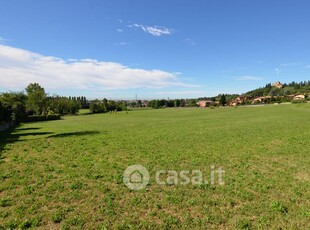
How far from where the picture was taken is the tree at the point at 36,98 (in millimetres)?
84812

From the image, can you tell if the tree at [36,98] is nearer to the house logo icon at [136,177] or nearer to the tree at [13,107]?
the tree at [13,107]

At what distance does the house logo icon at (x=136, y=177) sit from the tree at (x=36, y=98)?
8706cm

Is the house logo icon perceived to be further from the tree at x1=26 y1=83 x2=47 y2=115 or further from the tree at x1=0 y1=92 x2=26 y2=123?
the tree at x1=26 y1=83 x2=47 y2=115

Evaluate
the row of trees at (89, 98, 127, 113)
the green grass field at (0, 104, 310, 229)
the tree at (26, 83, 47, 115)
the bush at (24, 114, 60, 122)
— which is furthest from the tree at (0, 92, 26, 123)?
the row of trees at (89, 98, 127, 113)

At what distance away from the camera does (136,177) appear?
32.8ft

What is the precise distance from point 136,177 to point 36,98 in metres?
88.9

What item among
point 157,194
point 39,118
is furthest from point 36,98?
point 157,194

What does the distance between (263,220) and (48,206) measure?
6.66 metres

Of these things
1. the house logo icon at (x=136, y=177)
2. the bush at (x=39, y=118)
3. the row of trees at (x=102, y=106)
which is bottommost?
the bush at (x=39, y=118)

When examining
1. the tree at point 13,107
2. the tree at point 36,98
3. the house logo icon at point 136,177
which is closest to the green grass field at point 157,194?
the house logo icon at point 136,177

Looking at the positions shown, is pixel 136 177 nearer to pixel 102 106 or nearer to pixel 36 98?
pixel 36 98

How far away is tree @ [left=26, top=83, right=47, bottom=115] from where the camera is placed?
84.8 m

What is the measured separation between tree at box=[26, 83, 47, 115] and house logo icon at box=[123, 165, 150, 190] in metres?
87.1

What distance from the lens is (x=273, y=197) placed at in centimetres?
749
